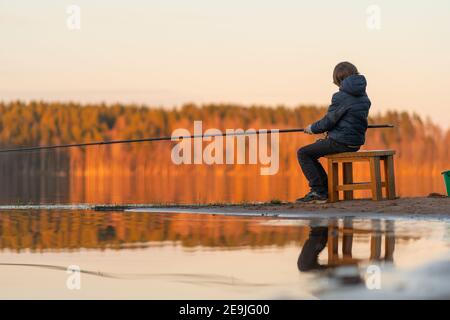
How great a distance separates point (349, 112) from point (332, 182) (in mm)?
994

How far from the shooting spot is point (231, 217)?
40.3 feet

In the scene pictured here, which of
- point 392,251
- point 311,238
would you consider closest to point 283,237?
point 311,238

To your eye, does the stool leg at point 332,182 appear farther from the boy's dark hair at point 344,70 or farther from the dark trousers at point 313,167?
the boy's dark hair at point 344,70

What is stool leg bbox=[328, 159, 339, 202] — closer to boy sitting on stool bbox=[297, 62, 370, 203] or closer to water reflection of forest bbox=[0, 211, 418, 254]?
boy sitting on stool bbox=[297, 62, 370, 203]

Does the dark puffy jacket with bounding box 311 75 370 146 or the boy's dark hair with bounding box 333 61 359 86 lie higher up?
the boy's dark hair with bounding box 333 61 359 86

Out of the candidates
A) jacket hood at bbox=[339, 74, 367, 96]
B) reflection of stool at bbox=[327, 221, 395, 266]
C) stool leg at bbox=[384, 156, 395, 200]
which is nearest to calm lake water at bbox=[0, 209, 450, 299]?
reflection of stool at bbox=[327, 221, 395, 266]

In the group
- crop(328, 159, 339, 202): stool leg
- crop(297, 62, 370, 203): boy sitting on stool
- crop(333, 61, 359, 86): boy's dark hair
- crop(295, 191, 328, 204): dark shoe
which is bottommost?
crop(295, 191, 328, 204): dark shoe

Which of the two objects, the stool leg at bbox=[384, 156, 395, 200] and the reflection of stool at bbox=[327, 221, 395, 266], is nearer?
the reflection of stool at bbox=[327, 221, 395, 266]

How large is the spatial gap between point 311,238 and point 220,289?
9.66ft

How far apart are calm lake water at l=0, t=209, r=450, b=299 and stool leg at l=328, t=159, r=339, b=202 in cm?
215

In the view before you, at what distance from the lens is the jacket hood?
43.5 ft

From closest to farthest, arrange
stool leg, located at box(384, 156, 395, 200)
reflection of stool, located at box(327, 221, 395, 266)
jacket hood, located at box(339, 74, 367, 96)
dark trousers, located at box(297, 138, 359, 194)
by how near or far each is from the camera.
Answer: reflection of stool, located at box(327, 221, 395, 266) < jacket hood, located at box(339, 74, 367, 96) < stool leg, located at box(384, 156, 395, 200) < dark trousers, located at box(297, 138, 359, 194)
